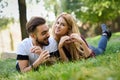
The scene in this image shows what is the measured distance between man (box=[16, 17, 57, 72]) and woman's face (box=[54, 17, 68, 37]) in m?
0.34

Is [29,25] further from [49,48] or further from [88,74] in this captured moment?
[88,74]

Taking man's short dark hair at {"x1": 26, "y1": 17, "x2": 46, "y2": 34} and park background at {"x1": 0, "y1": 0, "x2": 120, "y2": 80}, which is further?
man's short dark hair at {"x1": 26, "y1": 17, "x2": 46, "y2": 34}

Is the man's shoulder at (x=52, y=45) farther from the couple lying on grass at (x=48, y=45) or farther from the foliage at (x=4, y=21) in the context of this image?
the foliage at (x=4, y=21)

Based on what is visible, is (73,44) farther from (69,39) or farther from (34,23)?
(34,23)

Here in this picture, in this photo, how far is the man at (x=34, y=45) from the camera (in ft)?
18.3

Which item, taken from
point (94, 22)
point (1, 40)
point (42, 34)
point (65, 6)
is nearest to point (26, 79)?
point (42, 34)

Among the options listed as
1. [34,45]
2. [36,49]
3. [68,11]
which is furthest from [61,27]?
[68,11]

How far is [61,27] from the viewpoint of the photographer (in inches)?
244

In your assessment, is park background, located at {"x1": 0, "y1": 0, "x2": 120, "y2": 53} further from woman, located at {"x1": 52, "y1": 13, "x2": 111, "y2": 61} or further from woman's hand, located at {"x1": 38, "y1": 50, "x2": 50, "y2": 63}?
woman's hand, located at {"x1": 38, "y1": 50, "x2": 50, "y2": 63}

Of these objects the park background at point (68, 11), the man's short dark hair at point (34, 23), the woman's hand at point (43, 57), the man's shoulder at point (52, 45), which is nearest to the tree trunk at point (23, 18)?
the man's shoulder at point (52, 45)

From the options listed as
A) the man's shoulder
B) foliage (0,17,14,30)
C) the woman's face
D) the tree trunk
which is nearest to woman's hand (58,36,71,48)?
the man's shoulder

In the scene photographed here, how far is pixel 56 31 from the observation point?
6160 millimetres

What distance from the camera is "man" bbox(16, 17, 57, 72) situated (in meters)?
5.59

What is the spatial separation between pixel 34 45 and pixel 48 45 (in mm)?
224
